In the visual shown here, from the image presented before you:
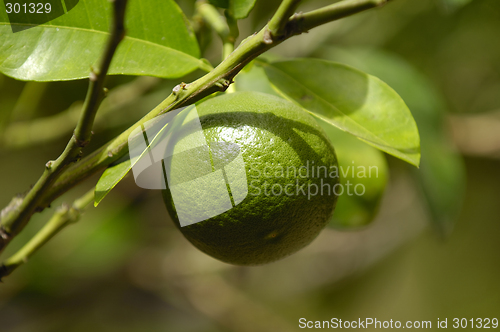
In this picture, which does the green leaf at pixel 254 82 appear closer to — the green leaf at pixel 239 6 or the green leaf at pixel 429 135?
the green leaf at pixel 239 6

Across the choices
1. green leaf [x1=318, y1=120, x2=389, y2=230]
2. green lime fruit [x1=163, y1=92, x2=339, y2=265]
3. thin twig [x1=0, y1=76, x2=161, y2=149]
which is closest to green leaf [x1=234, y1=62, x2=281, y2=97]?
green leaf [x1=318, y1=120, x2=389, y2=230]

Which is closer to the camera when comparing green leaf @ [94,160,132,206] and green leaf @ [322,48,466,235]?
green leaf @ [94,160,132,206]

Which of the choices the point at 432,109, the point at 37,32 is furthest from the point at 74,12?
the point at 432,109

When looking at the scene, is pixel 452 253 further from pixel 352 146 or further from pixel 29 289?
pixel 29 289

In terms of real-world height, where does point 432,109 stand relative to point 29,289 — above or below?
above

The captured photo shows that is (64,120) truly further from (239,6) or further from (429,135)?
(429,135)

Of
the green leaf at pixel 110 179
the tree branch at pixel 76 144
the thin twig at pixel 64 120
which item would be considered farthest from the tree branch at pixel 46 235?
the thin twig at pixel 64 120

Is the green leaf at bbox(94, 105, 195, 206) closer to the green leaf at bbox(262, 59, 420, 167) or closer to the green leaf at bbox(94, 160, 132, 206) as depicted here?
the green leaf at bbox(94, 160, 132, 206)
